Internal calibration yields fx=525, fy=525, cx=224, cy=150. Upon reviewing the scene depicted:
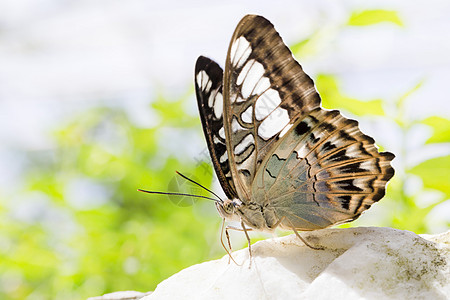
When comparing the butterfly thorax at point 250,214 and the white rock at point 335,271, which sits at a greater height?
the butterfly thorax at point 250,214

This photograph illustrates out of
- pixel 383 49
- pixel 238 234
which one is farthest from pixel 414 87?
pixel 383 49

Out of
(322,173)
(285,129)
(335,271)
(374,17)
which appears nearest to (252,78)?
(285,129)

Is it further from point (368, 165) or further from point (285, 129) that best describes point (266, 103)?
point (368, 165)

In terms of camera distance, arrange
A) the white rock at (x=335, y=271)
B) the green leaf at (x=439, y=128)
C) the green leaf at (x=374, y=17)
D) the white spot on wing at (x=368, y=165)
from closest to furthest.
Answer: the white rock at (x=335, y=271) < the white spot on wing at (x=368, y=165) < the green leaf at (x=439, y=128) < the green leaf at (x=374, y=17)

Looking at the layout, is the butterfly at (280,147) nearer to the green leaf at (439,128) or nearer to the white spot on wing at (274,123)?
the white spot on wing at (274,123)

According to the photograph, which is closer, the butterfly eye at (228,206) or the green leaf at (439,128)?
the butterfly eye at (228,206)

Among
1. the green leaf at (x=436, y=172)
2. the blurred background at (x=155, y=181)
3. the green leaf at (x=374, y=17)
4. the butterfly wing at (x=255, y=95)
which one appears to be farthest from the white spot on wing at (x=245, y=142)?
the green leaf at (x=374, y=17)

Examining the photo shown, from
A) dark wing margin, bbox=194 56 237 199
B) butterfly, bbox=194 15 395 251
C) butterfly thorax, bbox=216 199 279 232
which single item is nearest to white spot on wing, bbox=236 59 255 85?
butterfly, bbox=194 15 395 251
